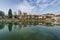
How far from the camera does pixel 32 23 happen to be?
400cm

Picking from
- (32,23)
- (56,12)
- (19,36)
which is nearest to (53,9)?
(56,12)

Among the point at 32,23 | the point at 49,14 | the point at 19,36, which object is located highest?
the point at 49,14

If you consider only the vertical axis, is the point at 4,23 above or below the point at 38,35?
above

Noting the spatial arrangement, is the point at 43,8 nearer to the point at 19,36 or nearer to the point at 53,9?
the point at 53,9

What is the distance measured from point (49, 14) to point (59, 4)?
51 cm

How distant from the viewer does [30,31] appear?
364 cm

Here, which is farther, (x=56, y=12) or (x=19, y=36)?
(x=56, y=12)

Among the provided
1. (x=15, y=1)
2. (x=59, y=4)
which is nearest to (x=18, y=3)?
(x=15, y=1)

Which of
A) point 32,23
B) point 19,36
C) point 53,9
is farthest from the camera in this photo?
point 32,23

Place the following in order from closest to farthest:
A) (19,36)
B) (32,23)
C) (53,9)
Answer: (19,36) < (53,9) < (32,23)

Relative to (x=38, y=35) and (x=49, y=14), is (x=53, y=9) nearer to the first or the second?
(x=49, y=14)

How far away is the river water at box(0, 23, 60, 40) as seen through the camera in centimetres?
330

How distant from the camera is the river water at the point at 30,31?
3.30 m

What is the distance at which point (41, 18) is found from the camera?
12.2 ft
